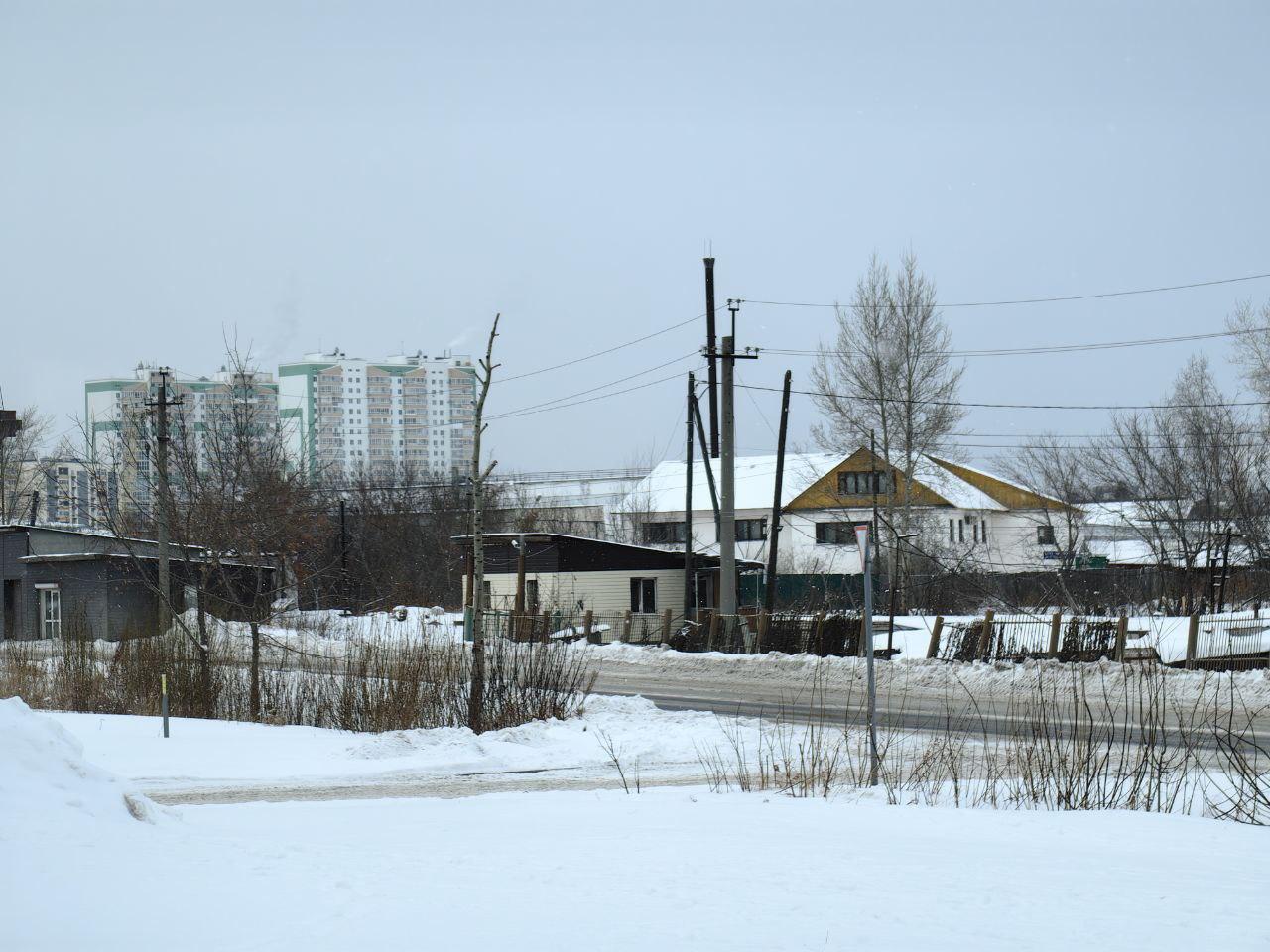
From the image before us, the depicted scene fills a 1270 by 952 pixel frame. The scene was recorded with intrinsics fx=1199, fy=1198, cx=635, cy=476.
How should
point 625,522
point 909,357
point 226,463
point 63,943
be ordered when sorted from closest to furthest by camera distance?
point 63,943, point 226,463, point 909,357, point 625,522

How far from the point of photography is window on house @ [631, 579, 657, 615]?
46.3 meters

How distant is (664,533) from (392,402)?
66850mm

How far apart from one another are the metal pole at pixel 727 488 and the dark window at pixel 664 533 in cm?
3836

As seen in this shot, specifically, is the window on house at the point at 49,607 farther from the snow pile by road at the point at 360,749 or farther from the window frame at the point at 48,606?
the snow pile by road at the point at 360,749

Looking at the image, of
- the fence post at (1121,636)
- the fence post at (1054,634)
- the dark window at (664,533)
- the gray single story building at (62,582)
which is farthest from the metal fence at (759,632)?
the dark window at (664,533)

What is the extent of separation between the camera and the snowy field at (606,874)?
16.1 ft

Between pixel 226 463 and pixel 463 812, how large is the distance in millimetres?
13775

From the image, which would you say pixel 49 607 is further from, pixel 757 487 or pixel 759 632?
pixel 757 487

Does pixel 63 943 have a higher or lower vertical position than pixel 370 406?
lower

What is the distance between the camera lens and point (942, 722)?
53.9ft

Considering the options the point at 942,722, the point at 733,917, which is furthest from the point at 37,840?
the point at 942,722

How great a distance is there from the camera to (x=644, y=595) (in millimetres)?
46594

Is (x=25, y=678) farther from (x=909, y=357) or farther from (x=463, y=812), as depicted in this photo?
(x=909, y=357)

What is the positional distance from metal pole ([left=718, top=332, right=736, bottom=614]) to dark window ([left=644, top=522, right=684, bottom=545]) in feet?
126
